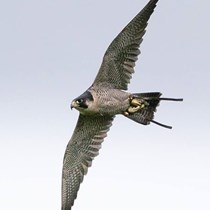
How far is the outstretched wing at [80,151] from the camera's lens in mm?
18516

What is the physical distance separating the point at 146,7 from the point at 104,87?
1.76m

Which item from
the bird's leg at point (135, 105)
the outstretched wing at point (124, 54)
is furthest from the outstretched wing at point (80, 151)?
the outstretched wing at point (124, 54)

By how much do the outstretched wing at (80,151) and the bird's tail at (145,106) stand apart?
831 mm

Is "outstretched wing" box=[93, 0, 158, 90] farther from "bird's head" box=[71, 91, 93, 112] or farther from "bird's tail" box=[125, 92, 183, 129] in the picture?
"bird's head" box=[71, 91, 93, 112]

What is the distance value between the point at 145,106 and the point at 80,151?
6.17ft

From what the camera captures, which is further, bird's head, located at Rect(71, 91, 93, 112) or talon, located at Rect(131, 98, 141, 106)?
talon, located at Rect(131, 98, 141, 106)

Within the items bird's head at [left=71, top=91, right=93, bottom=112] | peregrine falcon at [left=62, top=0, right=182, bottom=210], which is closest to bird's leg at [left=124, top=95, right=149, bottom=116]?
peregrine falcon at [left=62, top=0, right=182, bottom=210]

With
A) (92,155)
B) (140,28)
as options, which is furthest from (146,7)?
(92,155)

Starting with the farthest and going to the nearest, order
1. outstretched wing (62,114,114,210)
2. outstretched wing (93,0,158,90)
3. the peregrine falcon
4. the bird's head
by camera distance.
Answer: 1. outstretched wing (62,114,114,210)
2. outstretched wing (93,0,158,90)
3. the peregrine falcon
4. the bird's head

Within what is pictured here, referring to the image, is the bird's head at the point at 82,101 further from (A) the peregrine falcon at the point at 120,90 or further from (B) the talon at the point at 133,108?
(B) the talon at the point at 133,108

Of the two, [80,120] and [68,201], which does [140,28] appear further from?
[68,201]

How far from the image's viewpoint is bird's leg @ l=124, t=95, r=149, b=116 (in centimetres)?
1736

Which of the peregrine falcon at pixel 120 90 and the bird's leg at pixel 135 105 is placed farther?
the bird's leg at pixel 135 105

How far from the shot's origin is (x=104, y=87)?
1736cm
